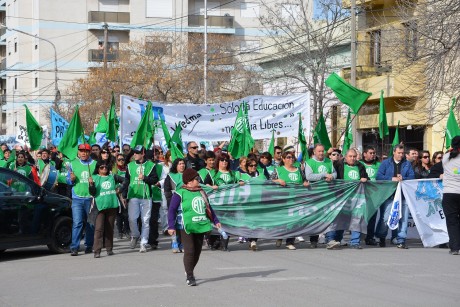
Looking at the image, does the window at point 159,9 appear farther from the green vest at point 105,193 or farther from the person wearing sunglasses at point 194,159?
the green vest at point 105,193

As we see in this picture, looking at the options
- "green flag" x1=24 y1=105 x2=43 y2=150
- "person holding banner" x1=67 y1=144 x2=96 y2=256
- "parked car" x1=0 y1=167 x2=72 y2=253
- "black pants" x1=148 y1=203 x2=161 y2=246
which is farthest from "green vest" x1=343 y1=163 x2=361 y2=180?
"green flag" x1=24 y1=105 x2=43 y2=150

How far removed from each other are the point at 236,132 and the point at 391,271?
6.43 m

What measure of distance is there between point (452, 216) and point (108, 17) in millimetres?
49872

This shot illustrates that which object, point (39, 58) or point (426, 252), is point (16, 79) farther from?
point (426, 252)

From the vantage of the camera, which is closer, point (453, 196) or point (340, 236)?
point (453, 196)

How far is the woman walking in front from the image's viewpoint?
11.1m

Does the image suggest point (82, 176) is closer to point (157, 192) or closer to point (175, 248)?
point (157, 192)

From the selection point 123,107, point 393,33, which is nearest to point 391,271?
point 123,107

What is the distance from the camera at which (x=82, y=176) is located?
14.7 meters

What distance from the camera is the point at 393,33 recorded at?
2577cm

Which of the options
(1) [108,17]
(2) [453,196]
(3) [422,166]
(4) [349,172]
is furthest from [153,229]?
(1) [108,17]

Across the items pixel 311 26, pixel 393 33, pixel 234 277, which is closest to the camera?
pixel 234 277

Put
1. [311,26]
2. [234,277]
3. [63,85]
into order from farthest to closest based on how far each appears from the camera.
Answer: [63,85] → [311,26] → [234,277]

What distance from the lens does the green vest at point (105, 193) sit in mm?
14453
